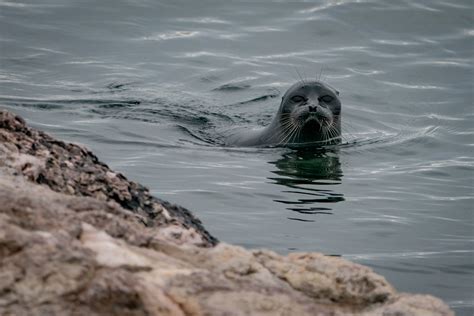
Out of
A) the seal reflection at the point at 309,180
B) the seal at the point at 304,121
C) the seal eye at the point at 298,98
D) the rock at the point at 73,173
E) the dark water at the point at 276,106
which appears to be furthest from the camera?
the seal eye at the point at 298,98

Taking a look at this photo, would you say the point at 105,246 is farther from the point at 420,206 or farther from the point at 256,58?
the point at 256,58

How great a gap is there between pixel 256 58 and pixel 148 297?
1136 centimetres

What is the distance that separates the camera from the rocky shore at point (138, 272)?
2951 millimetres

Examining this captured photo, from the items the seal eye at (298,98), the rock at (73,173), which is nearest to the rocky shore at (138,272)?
the rock at (73,173)

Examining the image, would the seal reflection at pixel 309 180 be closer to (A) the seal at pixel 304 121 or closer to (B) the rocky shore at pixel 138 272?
(A) the seal at pixel 304 121

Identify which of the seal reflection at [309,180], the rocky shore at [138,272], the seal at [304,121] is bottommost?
the rocky shore at [138,272]

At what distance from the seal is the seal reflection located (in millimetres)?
278

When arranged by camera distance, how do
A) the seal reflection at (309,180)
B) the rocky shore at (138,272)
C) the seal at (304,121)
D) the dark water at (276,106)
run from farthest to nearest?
the seal at (304,121), the seal reflection at (309,180), the dark water at (276,106), the rocky shore at (138,272)

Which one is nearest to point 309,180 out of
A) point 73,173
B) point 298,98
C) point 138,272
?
point 298,98

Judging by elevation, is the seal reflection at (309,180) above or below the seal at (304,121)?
below

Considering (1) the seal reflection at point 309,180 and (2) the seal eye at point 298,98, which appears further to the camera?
(2) the seal eye at point 298,98

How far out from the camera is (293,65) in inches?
547

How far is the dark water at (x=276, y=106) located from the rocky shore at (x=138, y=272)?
95.3 inches

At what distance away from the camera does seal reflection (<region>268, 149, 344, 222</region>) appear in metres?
7.61
